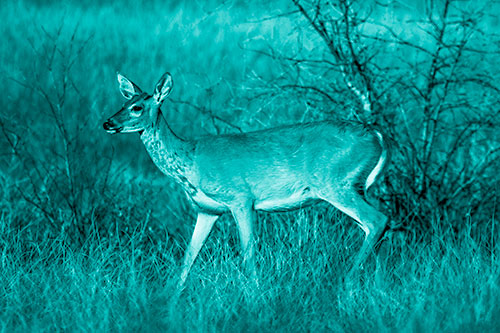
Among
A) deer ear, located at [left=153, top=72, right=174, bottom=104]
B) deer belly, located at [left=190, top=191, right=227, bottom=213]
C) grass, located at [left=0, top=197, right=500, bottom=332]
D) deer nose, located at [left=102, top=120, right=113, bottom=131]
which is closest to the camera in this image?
grass, located at [left=0, top=197, right=500, bottom=332]

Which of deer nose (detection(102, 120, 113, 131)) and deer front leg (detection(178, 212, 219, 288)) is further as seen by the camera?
deer front leg (detection(178, 212, 219, 288))

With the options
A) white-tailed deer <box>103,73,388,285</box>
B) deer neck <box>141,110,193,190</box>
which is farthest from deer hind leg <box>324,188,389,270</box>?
deer neck <box>141,110,193,190</box>

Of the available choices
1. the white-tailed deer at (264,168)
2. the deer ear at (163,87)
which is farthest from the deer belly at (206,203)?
the deer ear at (163,87)

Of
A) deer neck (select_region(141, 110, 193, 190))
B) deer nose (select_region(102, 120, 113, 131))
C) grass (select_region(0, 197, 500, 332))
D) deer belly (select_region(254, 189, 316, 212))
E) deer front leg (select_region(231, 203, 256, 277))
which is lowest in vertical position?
grass (select_region(0, 197, 500, 332))

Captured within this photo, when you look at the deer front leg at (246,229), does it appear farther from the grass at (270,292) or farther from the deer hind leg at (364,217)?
the deer hind leg at (364,217)

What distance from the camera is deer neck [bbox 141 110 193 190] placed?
4.32 metres

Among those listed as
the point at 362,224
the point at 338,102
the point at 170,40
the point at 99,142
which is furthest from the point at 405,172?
the point at 170,40

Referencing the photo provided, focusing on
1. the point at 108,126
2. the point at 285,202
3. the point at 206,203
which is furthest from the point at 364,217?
the point at 108,126

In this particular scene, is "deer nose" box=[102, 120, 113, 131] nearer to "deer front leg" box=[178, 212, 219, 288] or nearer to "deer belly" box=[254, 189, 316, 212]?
"deer front leg" box=[178, 212, 219, 288]

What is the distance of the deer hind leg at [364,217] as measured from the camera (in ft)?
14.0

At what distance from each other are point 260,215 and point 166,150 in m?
1.56

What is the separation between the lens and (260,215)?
5750 mm

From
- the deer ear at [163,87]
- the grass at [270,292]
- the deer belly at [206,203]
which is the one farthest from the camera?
the deer belly at [206,203]

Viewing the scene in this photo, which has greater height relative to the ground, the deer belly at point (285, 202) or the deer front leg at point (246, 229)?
the deer belly at point (285, 202)
